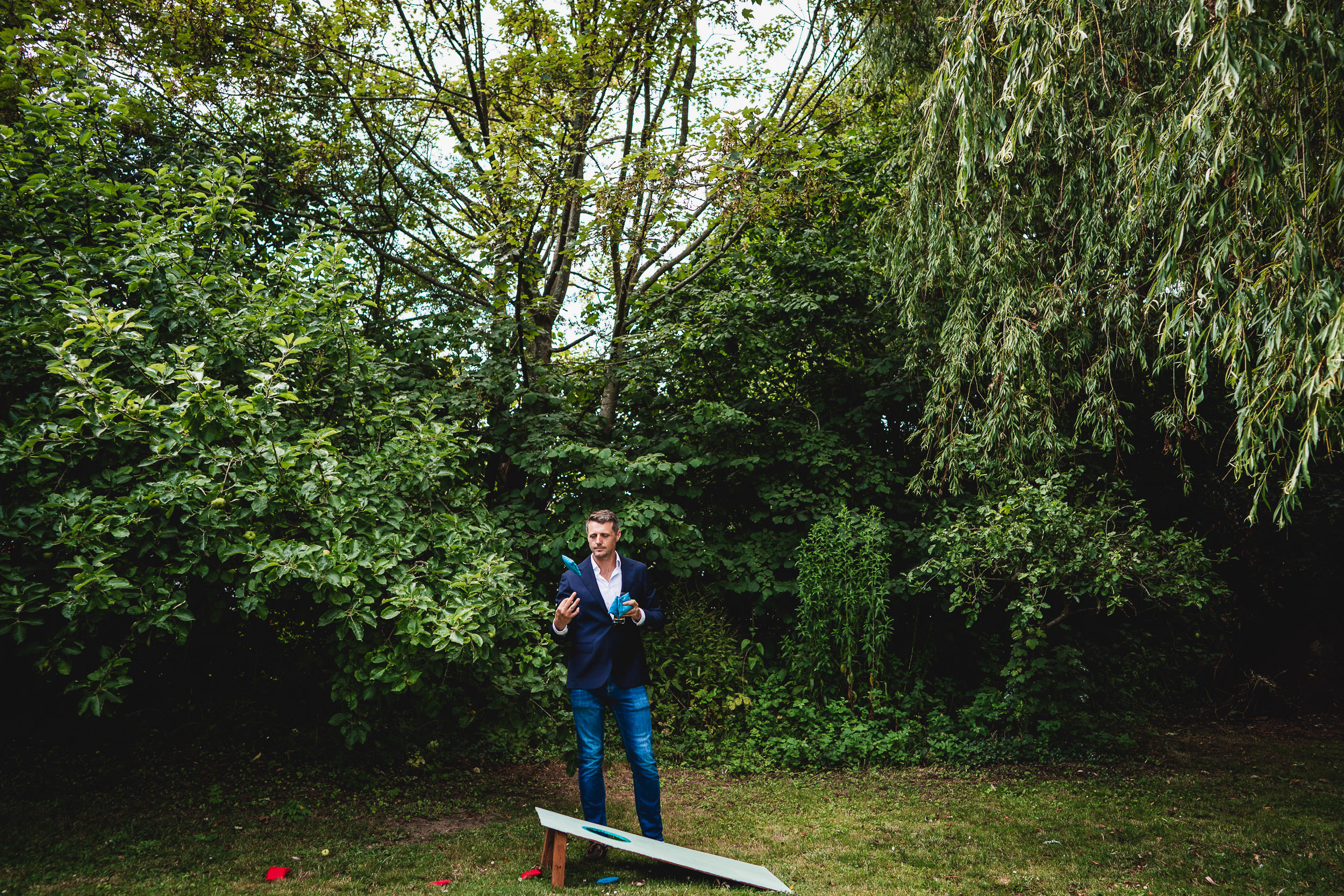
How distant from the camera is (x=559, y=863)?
3854 mm

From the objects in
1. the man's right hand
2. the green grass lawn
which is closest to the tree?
the man's right hand

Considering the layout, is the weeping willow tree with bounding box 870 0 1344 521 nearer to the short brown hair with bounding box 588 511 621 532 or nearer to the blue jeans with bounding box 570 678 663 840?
the short brown hair with bounding box 588 511 621 532

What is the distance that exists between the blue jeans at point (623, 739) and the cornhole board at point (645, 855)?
0.19m

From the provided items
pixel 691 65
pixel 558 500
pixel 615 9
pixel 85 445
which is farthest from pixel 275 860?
pixel 691 65

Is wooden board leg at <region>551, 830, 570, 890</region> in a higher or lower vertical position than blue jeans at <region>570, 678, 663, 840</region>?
lower

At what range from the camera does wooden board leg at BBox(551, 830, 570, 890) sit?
383cm

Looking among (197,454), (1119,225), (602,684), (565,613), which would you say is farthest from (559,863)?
(1119,225)

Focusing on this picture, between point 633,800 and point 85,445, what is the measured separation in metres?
4.27

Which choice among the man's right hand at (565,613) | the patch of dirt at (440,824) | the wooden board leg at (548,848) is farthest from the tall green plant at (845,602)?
the wooden board leg at (548,848)

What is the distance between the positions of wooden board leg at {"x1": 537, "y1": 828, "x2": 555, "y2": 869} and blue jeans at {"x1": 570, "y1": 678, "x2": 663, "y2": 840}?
0.88 feet

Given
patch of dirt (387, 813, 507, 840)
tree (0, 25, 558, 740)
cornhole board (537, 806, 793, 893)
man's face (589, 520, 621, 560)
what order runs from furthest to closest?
1. patch of dirt (387, 813, 507, 840)
2. man's face (589, 520, 621, 560)
3. tree (0, 25, 558, 740)
4. cornhole board (537, 806, 793, 893)

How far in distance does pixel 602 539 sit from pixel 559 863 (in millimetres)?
1593

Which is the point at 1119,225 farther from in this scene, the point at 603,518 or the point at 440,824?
the point at 440,824

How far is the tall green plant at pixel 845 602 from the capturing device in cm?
713
